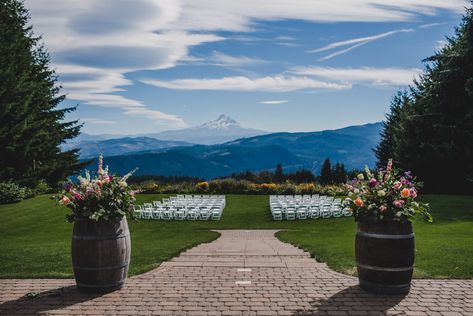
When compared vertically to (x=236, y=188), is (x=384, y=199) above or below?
above

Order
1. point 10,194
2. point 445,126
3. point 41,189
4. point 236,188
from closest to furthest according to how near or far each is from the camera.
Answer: point 10,194
point 445,126
point 41,189
point 236,188

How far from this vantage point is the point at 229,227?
22.3 m

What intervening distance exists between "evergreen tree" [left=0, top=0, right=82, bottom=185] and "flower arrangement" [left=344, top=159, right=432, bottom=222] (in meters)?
32.1

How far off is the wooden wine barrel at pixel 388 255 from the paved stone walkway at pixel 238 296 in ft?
0.69

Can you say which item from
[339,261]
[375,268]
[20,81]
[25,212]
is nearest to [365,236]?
[375,268]

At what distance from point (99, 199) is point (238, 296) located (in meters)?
2.72

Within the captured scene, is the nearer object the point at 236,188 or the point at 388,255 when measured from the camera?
the point at 388,255

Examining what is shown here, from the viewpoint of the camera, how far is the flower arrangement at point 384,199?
6984mm

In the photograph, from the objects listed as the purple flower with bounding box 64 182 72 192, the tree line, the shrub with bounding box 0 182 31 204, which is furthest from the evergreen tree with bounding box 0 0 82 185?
the purple flower with bounding box 64 182 72 192

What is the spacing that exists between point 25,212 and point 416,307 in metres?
23.8

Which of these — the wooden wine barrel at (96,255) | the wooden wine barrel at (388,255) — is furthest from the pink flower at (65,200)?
the wooden wine barrel at (388,255)

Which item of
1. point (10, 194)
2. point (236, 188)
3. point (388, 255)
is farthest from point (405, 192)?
point (236, 188)

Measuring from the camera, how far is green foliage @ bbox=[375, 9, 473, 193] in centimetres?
3092

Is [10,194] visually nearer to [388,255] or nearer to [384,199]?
[384,199]
